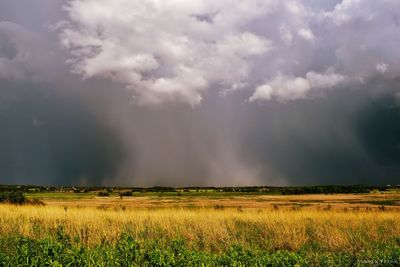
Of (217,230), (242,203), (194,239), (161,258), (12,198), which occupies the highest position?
(161,258)

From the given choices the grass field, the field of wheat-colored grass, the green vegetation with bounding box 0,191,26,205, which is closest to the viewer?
the grass field

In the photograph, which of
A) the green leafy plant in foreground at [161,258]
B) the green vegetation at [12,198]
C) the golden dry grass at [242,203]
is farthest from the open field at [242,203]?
the green leafy plant in foreground at [161,258]

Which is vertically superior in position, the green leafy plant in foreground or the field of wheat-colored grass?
the green leafy plant in foreground

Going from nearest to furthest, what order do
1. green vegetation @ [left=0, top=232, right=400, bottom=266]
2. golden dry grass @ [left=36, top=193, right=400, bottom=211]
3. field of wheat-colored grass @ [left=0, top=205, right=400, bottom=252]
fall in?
green vegetation @ [left=0, top=232, right=400, bottom=266], field of wheat-colored grass @ [left=0, top=205, right=400, bottom=252], golden dry grass @ [left=36, top=193, right=400, bottom=211]

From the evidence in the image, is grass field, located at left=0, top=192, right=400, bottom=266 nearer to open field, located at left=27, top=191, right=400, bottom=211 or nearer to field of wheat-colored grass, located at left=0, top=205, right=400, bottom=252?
→ field of wheat-colored grass, located at left=0, top=205, right=400, bottom=252

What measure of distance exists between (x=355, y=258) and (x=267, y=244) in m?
6.52

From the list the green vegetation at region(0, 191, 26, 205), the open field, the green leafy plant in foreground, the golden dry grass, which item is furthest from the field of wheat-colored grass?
the golden dry grass

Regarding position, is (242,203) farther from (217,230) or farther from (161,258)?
(161,258)

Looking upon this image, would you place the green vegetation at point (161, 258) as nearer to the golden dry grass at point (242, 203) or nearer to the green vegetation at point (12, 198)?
the golden dry grass at point (242, 203)

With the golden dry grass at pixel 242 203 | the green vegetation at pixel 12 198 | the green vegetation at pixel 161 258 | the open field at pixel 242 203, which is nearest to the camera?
the green vegetation at pixel 161 258

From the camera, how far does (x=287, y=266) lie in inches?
339

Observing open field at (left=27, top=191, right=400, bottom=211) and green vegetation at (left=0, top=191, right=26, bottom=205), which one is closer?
green vegetation at (left=0, top=191, right=26, bottom=205)

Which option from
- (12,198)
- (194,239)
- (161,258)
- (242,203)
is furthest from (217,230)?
(242,203)

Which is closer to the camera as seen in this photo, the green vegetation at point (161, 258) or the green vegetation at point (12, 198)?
the green vegetation at point (161, 258)
